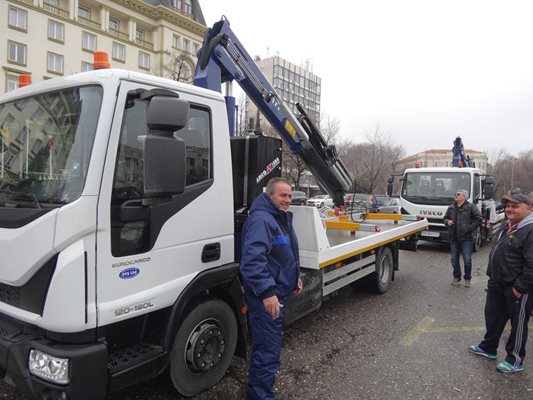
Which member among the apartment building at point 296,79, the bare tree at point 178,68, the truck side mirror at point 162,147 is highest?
the apartment building at point 296,79

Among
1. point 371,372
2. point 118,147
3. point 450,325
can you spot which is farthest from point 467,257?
point 118,147

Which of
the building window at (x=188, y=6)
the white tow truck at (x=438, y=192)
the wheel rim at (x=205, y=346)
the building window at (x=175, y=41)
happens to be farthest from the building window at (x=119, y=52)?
the wheel rim at (x=205, y=346)

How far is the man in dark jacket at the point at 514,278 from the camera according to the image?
356cm

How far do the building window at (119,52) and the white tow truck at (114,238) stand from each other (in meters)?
36.9

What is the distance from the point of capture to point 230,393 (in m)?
3.23

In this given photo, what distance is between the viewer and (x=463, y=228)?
6.78 m

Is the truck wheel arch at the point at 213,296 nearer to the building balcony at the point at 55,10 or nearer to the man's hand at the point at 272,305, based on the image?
the man's hand at the point at 272,305

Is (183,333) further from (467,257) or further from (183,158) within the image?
(467,257)

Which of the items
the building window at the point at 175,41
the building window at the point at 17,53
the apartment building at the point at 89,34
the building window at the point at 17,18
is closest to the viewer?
the building window at the point at 17,53

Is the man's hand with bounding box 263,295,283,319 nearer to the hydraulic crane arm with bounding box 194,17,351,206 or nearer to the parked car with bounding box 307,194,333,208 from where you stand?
the hydraulic crane arm with bounding box 194,17,351,206

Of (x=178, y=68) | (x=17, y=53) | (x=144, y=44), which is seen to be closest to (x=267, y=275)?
(x=178, y=68)

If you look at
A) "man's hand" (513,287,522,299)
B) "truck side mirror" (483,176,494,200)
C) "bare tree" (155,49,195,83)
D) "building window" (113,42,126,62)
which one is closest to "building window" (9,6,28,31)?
"building window" (113,42,126,62)

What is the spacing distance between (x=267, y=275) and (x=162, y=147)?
1131 mm

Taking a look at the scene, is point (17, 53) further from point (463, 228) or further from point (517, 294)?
point (517, 294)
